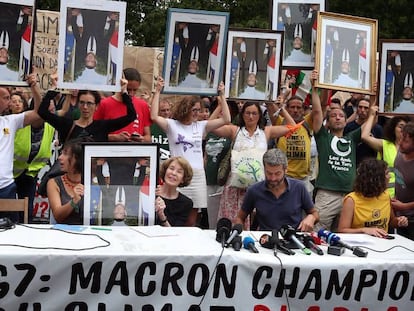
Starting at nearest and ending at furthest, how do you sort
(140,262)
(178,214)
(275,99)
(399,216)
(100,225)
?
(140,262), (100,225), (178,214), (399,216), (275,99)

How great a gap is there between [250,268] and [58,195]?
1.84 metres

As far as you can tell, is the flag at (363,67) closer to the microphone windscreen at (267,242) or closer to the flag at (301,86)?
the flag at (301,86)

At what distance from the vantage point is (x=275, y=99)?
23.6 feet

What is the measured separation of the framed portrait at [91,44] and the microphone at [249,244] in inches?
97.2

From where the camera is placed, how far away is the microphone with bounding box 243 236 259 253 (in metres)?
4.42

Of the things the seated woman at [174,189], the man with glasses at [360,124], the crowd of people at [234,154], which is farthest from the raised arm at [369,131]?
the seated woman at [174,189]

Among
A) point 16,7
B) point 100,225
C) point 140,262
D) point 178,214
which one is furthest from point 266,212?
point 16,7

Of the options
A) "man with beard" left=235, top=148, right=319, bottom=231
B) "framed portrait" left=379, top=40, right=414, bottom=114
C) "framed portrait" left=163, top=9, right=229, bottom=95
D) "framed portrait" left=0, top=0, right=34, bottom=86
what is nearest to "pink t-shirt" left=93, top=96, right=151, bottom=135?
"framed portrait" left=163, top=9, right=229, bottom=95

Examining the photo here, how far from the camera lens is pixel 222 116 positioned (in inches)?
282

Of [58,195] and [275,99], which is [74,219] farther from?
[275,99]

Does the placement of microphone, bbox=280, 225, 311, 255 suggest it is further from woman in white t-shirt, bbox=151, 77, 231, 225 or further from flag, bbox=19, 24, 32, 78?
flag, bbox=19, 24, 32, 78

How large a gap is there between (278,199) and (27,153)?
10.1ft

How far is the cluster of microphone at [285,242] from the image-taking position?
14.6ft

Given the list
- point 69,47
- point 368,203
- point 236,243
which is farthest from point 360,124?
point 236,243
